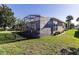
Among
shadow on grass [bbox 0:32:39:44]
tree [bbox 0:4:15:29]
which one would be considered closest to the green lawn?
shadow on grass [bbox 0:32:39:44]

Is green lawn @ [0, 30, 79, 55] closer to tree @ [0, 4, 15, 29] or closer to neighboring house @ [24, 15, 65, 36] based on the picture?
neighboring house @ [24, 15, 65, 36]

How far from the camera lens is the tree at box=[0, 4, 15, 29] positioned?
9086 mm

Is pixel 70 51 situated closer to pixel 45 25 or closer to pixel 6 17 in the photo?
pixel 45 25

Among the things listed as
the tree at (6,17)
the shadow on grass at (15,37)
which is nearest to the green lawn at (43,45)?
the shadow on grass at (15,37)

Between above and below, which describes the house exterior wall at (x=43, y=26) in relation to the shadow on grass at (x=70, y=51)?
above

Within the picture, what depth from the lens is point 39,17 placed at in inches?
359

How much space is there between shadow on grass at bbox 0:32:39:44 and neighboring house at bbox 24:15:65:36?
8cm

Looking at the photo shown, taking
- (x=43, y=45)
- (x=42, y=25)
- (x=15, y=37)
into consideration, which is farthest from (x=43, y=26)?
(x=15, y=37)

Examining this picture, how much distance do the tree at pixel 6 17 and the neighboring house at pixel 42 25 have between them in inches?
7.2

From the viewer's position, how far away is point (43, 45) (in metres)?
9.13

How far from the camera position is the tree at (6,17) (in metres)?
9.09

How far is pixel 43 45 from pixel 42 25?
0.86 ft

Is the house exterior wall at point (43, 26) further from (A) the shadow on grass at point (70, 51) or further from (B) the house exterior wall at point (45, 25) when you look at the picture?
(A) the shadow on grass at point (70, 51)
